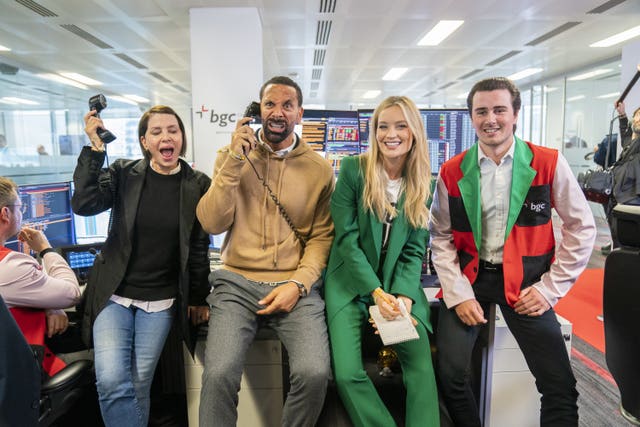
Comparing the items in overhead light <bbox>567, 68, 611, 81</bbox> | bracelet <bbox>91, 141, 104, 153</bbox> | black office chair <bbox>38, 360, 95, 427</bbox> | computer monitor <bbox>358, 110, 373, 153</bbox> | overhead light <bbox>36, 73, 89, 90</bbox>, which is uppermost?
overhead light <bbox>36, 73, 89, 90</bbox>

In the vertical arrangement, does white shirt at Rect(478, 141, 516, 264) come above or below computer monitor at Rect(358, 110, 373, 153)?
below

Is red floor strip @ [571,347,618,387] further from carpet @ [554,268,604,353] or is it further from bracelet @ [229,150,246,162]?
bracelet @ [229,150,246,162]

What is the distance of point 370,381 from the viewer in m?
1.64

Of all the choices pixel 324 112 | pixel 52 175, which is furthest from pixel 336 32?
pixel 52 175

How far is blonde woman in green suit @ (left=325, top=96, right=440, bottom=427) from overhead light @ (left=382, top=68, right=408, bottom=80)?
7.65 metres

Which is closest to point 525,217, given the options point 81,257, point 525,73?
point 81,257

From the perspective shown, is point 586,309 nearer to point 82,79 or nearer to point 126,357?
point 126,357

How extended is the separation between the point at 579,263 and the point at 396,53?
656 centimetres

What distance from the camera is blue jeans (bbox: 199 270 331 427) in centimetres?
153

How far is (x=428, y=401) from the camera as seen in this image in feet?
5.35

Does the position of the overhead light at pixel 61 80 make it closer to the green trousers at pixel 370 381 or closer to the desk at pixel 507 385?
the green trousers at pixel 370 381

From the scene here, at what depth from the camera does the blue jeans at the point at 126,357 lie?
5.24 feet

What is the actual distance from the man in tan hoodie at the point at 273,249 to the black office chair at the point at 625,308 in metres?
0.93

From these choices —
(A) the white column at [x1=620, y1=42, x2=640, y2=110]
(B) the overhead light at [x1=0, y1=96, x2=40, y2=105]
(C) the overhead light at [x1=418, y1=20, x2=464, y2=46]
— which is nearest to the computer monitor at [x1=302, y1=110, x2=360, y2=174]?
(C) the overhead light at [x1=418, y1=20, x2=464, y2=46]
